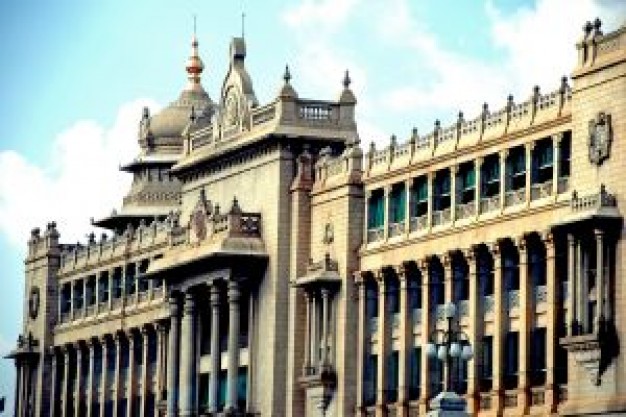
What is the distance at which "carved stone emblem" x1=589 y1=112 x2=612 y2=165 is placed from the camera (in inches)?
3290

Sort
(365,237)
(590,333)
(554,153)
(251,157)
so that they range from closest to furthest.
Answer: (590,333)
(554,153)
(365,237)
(251,157)

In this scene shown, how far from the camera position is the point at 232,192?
373 ft

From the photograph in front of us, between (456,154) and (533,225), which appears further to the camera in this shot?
(456,154)

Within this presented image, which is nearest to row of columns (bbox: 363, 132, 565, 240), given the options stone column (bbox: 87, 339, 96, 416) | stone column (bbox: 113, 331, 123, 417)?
stone column (bbox: 113, 331, 123, 417)

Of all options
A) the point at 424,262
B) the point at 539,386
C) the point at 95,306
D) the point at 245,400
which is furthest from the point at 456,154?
the point at 95,306

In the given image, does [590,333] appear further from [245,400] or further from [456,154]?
[245,400]

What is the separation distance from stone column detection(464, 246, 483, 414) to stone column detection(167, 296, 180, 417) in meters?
25.7

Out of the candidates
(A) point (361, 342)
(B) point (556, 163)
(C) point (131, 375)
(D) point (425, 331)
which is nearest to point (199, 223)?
(A) point (361, 342)

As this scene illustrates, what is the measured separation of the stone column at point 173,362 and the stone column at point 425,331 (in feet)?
69.6

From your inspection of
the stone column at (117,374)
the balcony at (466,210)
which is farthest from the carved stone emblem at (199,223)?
the balcony at (466,210)

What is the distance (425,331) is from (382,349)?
3.81m

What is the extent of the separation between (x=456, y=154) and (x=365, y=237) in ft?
29.9

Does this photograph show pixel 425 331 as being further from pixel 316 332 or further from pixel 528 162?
pixel 528 162

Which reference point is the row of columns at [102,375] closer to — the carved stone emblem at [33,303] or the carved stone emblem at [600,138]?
the carved stone emblem at [33,303]
